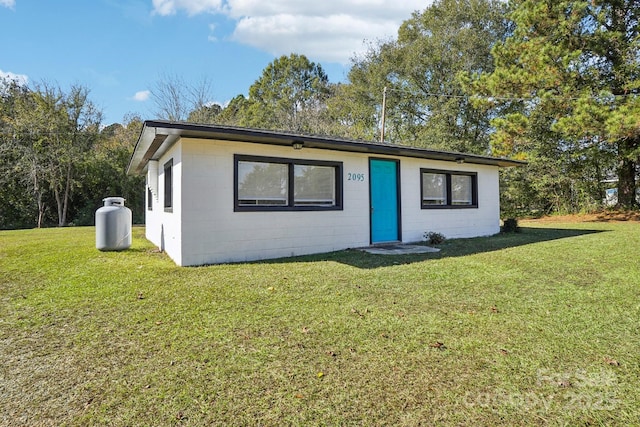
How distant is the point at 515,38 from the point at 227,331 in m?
16.9

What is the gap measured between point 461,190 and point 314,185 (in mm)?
4834

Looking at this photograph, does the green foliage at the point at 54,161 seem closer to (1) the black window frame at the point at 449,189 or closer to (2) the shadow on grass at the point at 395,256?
(2) the shadow on grass at the point at 395,256

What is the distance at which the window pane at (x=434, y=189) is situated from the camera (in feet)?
30.4

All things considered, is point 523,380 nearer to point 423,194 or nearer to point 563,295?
point 563,295

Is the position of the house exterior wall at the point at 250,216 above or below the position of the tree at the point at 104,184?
below

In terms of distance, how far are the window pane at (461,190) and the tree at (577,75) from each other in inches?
205

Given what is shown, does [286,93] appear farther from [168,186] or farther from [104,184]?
[168,186]

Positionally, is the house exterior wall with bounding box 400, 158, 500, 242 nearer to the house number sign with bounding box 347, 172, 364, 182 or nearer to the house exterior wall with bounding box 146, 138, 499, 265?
the house exterior wall with bounding box 146, 138, 499, 265

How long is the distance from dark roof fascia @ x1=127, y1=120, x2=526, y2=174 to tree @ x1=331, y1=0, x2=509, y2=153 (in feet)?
41.5

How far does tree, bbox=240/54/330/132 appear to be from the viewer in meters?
25.9

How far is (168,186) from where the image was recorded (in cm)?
761

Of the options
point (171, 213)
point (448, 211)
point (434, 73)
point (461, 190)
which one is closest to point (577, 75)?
point (461, 190)

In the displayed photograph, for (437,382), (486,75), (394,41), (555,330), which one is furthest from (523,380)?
(394,41)

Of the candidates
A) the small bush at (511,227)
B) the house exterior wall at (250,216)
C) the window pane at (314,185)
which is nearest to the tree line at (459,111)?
the small bush at (511,227)
